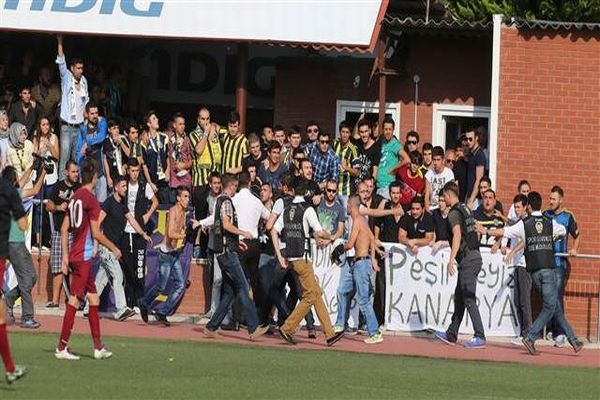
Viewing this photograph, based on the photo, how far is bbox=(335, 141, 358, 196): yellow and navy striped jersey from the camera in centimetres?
2344

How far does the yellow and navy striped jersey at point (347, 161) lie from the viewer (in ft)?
76.9

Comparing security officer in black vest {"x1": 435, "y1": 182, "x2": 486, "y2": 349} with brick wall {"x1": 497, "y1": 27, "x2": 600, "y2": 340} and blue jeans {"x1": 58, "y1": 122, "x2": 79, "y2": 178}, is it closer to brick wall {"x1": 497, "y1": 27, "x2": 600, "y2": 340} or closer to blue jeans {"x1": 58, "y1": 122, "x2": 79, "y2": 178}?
brick wall {"x1": 497, "y1": 27, "x2": 600, "y2": 340}

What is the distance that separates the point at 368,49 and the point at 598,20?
12.0 feet

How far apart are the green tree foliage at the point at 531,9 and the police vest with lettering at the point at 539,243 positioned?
5.23 meters

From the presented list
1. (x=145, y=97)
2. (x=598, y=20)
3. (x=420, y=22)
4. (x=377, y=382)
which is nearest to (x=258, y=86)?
(x=145, y=97)

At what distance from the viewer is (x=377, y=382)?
15.7 metres

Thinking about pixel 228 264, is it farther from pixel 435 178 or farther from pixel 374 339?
pixel 435 178

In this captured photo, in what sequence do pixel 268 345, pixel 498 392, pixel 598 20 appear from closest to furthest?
1. pixel 498 392
2. pixel 268 345
3. pixel 598 20

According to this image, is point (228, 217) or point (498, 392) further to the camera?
point (228, 217)

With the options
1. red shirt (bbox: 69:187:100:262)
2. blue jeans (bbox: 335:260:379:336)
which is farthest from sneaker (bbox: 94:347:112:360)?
blue jeans (bbox: 335:260:379:336)

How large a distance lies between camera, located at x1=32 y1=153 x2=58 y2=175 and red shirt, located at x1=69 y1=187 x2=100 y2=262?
6984 millimetres

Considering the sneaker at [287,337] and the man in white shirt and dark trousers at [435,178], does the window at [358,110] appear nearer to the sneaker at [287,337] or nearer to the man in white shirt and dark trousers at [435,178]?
the man in white shirt and dark trousers at [435,178]

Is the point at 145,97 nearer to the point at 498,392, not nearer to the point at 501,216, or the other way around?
the point at 501,216

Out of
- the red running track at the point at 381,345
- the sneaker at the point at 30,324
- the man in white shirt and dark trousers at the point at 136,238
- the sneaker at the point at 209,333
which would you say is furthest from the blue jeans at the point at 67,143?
the sneaker at the point at 209,333
